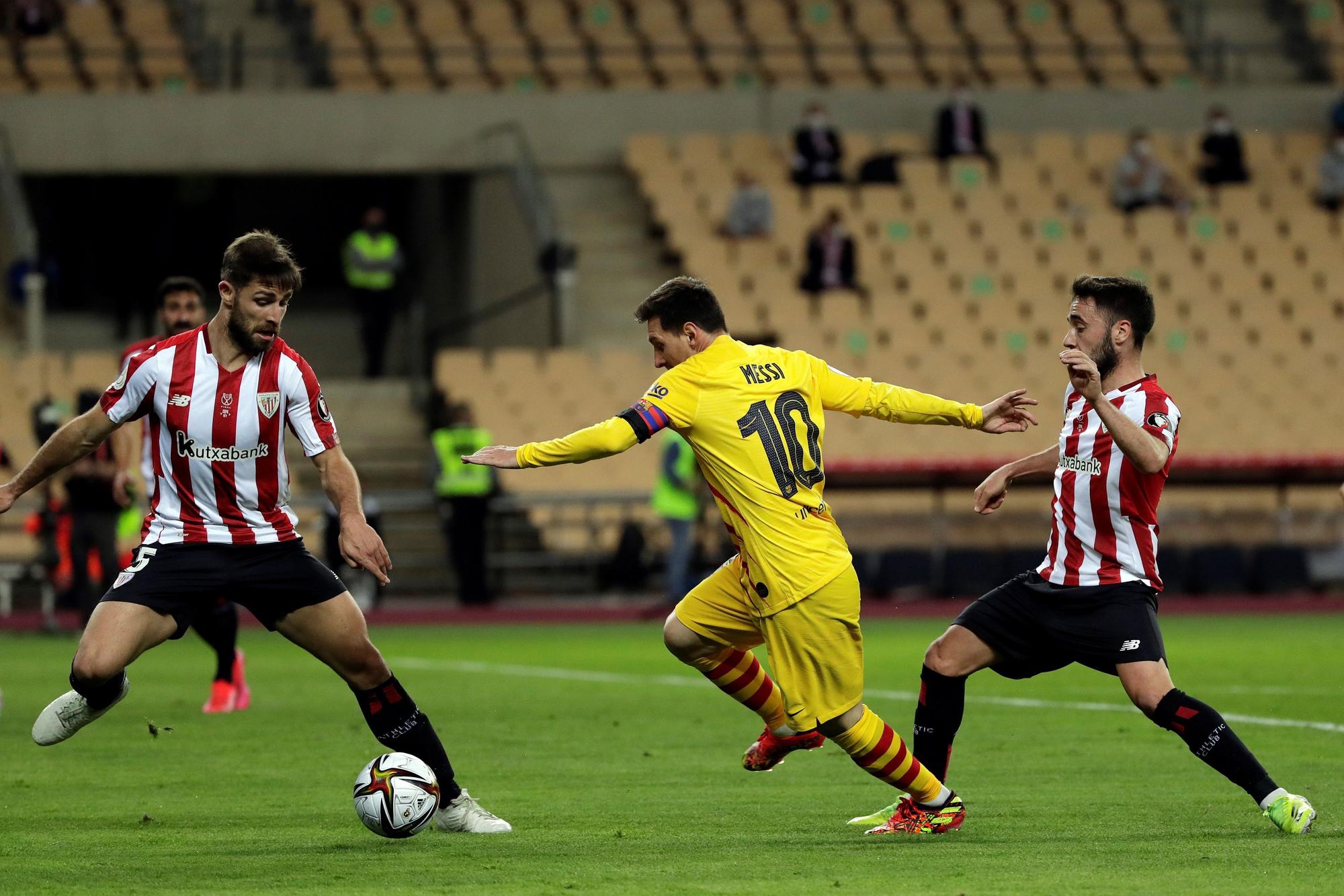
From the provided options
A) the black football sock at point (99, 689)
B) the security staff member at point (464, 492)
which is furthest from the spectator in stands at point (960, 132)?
the black football sock at point (99, 689)

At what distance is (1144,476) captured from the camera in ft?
22.3

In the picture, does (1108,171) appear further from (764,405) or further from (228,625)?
(764,405)

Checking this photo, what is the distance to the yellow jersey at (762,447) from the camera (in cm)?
667

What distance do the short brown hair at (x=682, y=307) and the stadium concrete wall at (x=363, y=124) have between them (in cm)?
1919

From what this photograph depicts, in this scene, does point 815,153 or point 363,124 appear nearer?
point 815,153

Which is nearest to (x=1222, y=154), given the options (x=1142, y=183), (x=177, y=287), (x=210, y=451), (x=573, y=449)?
(x=1142, y=183)

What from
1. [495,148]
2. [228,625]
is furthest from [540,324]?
[228,625]

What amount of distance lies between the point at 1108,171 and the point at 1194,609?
26.7ft

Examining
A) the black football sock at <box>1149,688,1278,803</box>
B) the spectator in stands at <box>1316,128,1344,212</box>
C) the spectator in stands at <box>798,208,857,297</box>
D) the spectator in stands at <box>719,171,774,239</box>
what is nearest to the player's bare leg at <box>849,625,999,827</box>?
the black football sock at <box>1149,688,1278,803</box>

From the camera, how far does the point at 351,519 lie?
6.56 meters

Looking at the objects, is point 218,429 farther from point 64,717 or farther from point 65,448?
point 64,717

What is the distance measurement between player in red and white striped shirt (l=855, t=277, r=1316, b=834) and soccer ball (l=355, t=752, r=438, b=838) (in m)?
1.69

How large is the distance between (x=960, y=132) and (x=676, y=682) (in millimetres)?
14390

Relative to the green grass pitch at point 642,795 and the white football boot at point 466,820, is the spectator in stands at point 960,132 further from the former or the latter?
the white football boot at point 466,820
